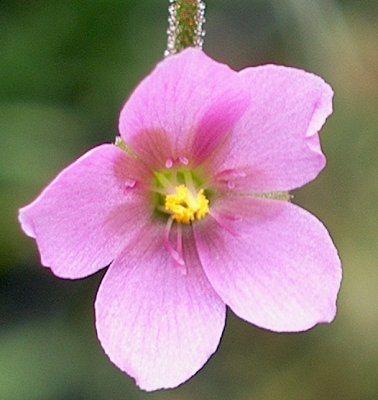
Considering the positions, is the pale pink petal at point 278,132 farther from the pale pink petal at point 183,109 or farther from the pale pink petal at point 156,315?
the pale pink petal at point 156,315

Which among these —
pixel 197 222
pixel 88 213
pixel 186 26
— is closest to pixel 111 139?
pixel 197 222

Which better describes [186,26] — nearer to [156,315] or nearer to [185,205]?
[185,205]

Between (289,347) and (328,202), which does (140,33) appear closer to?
(328,202)

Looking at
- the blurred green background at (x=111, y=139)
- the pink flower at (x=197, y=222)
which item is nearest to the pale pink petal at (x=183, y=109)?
the pink flower at (x=197, y=222)

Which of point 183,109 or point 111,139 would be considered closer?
point 183,109

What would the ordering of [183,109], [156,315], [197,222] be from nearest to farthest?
[183,109] → [156,315] → [197,222]

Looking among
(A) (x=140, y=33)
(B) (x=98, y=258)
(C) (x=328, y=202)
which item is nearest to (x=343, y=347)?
(C) (x=328, y=202)
